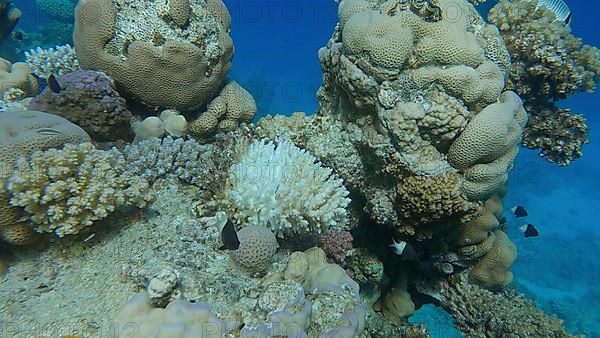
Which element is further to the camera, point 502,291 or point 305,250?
point 502,291

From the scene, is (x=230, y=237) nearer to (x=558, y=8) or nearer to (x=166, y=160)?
(x=166, y=160)

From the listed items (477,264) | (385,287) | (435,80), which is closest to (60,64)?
(435,80)

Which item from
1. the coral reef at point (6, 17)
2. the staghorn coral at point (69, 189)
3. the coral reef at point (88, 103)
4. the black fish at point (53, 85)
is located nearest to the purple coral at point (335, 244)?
the staghorn coral at point (69, 189)

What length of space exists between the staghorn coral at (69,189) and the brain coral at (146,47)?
1604mm

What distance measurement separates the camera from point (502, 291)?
18.3 feet

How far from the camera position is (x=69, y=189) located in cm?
295

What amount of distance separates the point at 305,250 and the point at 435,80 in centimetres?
237

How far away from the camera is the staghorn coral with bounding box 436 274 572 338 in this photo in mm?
4945

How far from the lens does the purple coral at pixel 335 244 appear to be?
13.0ft

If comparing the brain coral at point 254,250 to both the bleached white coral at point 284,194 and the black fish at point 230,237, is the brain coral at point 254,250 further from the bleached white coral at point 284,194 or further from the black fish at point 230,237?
the bleached white coral at point 284,194

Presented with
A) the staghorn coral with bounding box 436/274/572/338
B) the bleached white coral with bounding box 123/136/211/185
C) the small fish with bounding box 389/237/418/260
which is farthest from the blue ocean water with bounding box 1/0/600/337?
the bleached white coral with bounding box 123/136/211/185

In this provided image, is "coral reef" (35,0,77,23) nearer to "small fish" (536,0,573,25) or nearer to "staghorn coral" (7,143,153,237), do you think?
"staghorn coral" (7,143,153,237)

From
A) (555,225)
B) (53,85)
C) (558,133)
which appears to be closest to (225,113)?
(53,85)

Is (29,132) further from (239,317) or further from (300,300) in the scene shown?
(300,300)
